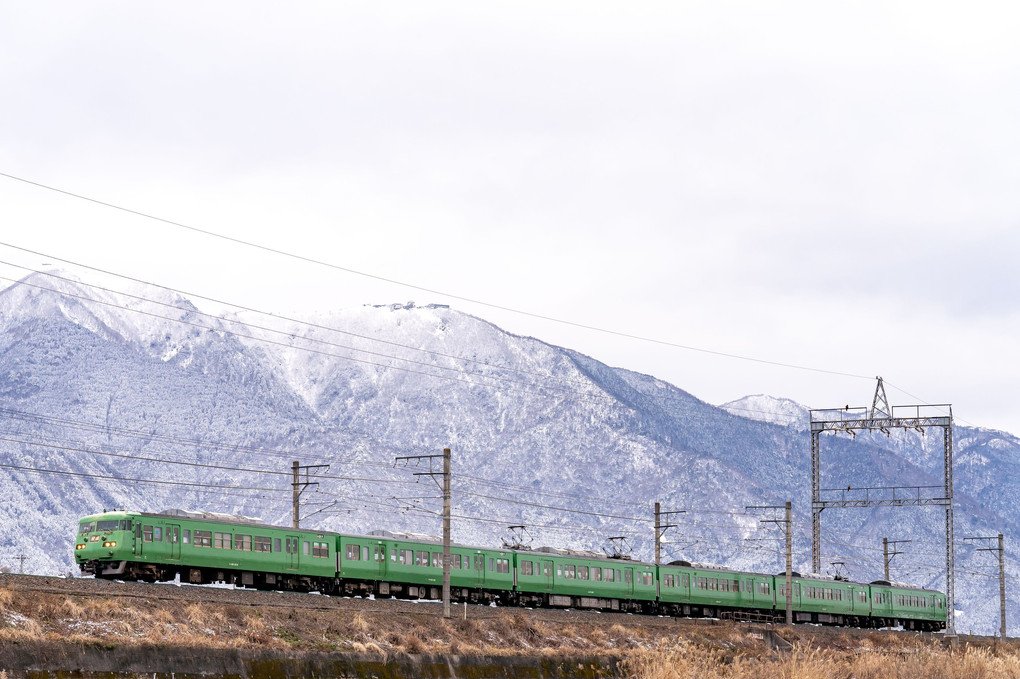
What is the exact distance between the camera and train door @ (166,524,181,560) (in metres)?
46.5

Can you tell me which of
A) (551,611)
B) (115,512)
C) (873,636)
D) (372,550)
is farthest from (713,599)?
(115,512)

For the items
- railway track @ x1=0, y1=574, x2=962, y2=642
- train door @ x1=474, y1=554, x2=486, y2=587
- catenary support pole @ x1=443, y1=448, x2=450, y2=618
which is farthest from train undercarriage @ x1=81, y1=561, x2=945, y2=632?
catenary support pole @ x1=443, y1=448, x2=450, y2=618

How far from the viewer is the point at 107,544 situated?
4588 centimetres

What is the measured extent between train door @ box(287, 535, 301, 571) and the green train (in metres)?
0.04

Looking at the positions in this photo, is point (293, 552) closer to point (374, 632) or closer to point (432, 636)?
point (432, 636)

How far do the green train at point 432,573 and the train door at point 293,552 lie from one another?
0.04m

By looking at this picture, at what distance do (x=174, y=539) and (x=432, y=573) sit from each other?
14.1 m

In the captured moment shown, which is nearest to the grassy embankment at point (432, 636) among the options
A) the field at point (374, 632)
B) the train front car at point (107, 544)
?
the field at point (374, 632)

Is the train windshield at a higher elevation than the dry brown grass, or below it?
higher

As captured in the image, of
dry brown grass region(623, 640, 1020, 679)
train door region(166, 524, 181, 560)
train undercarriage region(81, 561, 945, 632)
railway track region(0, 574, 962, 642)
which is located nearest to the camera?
dry brown grass region(623, 640, 1020, 679)

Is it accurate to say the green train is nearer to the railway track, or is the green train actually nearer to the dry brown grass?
the railway track

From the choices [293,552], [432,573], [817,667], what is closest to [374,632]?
[293,552]

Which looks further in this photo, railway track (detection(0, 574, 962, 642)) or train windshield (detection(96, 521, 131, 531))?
train windshield (detection(96, 521, 131, 531))

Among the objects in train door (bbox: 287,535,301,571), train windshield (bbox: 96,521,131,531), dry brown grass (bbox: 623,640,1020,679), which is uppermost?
train windshield (bbox: 96,521,131,531)
